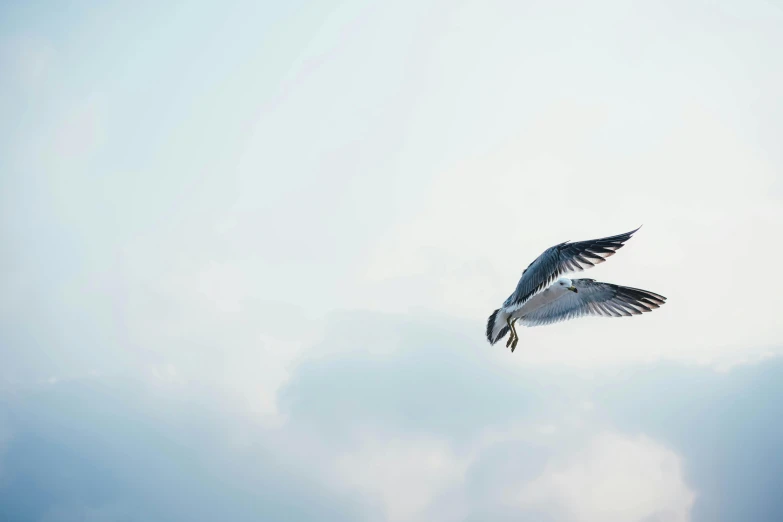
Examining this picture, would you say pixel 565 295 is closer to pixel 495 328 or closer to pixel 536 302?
pixel 536 302

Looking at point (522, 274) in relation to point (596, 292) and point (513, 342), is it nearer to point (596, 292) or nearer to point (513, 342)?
point (513, 342)

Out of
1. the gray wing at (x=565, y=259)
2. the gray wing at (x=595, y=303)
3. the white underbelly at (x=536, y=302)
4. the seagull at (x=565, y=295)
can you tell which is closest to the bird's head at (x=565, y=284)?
the seagull at (x=565, y=295)

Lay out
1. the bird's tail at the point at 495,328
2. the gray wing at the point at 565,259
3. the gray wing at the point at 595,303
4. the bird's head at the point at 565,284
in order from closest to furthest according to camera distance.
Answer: the gray wing at the point at 565,259, the bird's head at the point at 565,284, the bird's tail at the point at 495,328, the gray wing at the point at 595,303

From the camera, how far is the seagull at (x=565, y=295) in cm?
2677

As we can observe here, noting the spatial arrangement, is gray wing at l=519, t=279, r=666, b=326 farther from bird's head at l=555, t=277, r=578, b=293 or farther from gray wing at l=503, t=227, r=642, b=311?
gray wing at l=503, t=227, r=642, b=311

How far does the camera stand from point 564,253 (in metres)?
27.1

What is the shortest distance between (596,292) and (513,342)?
5240mm

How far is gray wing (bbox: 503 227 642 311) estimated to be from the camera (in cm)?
2648

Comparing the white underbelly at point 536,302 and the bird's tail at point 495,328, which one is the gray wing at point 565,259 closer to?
the white underbelly at point 536,302

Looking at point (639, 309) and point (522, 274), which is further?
point (639, 309)

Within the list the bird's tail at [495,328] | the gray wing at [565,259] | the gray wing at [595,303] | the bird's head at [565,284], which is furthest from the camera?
the gray wing at [595,303]

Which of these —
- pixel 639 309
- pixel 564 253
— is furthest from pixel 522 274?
pixel 639 309

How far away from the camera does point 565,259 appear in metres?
27.0

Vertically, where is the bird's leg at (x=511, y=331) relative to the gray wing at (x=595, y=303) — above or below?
below
